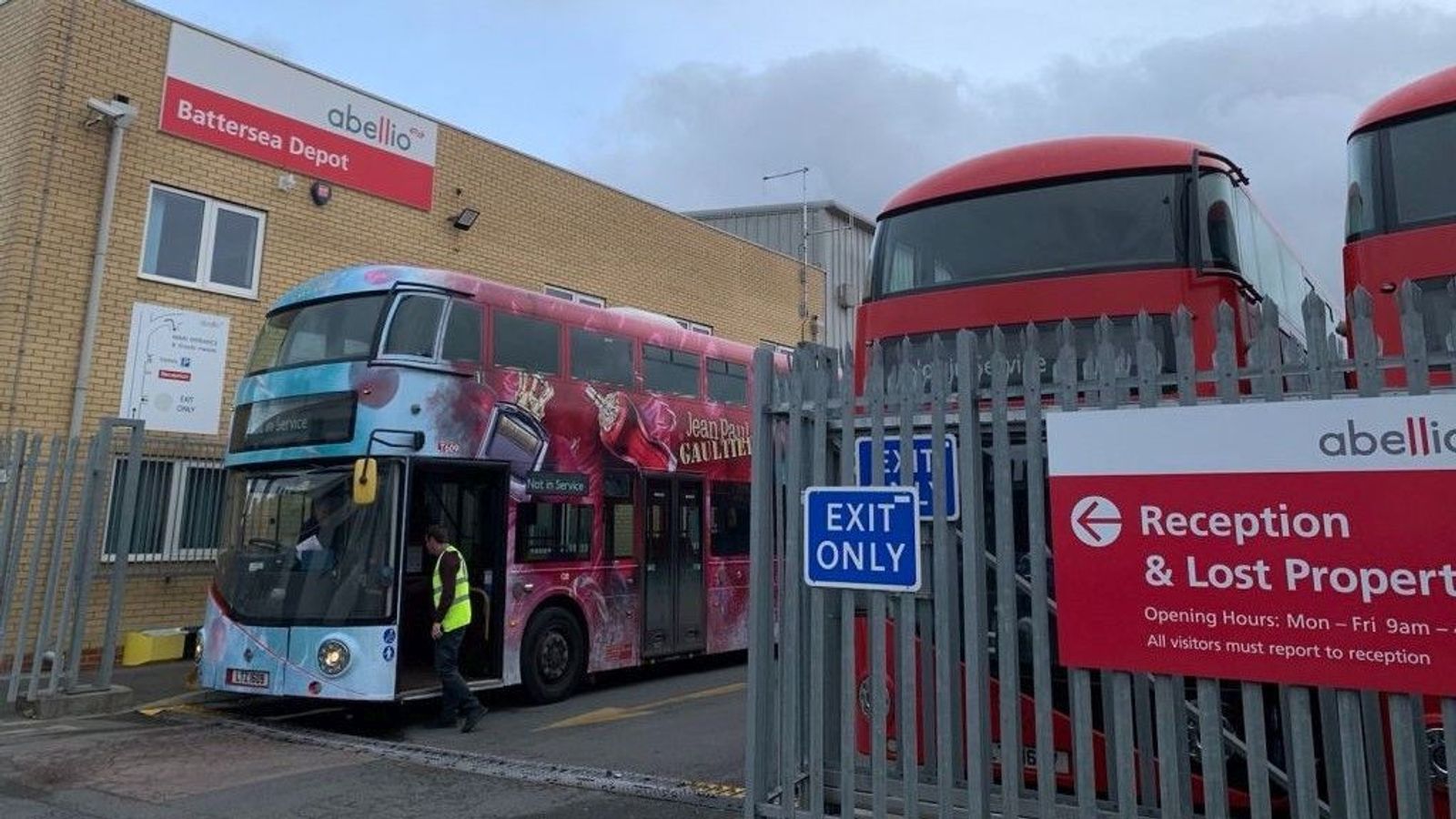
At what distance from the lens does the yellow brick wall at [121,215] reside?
36.0 ft

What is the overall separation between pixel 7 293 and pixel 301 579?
5.59 m

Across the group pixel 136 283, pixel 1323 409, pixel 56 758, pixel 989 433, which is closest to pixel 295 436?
pixel 56 758

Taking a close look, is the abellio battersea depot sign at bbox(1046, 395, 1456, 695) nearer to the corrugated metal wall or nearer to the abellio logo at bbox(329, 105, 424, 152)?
the abellio logo at bbox(329, 105, 424, 152)

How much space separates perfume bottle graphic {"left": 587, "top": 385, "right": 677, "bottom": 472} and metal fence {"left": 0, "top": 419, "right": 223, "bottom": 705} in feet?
14.5

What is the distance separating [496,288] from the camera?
32.2 ft

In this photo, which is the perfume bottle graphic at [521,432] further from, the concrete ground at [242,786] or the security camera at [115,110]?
the security camera at [115,110]

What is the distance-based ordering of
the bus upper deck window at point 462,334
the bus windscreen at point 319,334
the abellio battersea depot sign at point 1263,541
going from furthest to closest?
the bus upper deck window at point 462,334 < the bus windscreen at point 319,334 < the abellio battersea depot sign at point 1263,541

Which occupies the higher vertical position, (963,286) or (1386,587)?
(963,286)

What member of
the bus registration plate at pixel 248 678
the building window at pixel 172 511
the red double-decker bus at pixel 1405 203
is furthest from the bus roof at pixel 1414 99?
the building window at pixel 172 511

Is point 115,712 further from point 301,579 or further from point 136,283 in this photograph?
point 136,283

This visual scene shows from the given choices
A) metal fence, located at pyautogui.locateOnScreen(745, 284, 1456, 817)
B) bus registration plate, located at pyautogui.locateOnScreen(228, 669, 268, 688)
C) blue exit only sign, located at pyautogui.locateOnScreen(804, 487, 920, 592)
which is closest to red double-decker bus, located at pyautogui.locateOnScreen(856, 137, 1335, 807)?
metal fence, located at pyautogui.locateOnScreen(745, 284, 1456, 817)

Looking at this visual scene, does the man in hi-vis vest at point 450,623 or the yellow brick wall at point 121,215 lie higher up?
the yellow brick wall at point 121,215

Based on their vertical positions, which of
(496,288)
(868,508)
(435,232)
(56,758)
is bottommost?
(56,758)

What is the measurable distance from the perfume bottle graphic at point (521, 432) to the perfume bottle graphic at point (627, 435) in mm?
792
